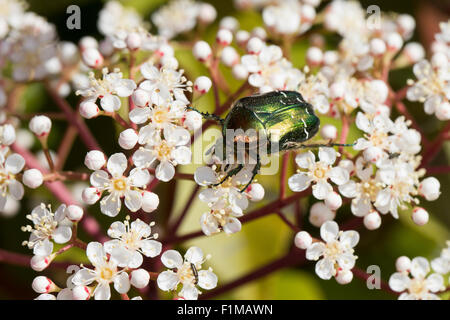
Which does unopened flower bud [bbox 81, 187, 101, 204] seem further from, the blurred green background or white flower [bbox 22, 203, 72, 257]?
the blurred green background

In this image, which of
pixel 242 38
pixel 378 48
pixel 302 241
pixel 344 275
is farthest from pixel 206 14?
pixel 344 275

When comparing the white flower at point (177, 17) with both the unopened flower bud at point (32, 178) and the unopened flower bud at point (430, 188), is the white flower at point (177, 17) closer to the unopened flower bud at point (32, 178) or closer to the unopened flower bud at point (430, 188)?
the unopened flower bud at point (32, 178)

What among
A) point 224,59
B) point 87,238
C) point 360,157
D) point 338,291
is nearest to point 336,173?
point 360,157

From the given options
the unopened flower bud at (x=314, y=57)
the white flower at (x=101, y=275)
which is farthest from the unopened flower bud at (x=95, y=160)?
the unopened flower bud at (x=314, y=57)

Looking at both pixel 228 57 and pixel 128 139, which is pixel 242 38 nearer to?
pixel 228 57

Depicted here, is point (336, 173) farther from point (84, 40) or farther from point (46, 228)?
point (84, 40)
